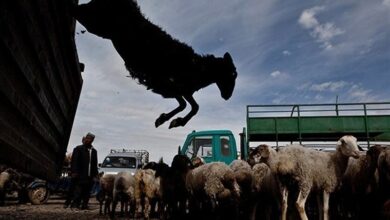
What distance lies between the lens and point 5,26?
1908 mm

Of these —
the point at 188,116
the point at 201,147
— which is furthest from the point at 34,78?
the point at 201,147

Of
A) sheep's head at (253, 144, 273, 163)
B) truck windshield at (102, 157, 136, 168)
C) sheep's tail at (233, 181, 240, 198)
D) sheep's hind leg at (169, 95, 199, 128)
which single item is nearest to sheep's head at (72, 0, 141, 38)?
sheep's hind leg at (169, 95, 199, 128)

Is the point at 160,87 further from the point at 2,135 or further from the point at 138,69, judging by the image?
the point at 2,135

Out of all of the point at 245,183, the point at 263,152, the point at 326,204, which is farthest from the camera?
the point at 245,183

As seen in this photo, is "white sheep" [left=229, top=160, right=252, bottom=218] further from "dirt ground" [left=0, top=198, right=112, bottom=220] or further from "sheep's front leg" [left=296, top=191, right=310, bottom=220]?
"dirt ground" [left=0, top=198, right=112, bottom=220]

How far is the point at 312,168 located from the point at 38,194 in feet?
36.0

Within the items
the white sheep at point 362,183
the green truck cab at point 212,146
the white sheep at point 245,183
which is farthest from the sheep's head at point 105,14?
the green truck cab at point 212,146

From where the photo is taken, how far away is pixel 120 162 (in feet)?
51.8

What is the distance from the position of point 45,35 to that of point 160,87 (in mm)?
1991

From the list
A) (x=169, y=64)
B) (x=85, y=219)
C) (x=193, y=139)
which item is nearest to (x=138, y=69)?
(x=169, y=64)

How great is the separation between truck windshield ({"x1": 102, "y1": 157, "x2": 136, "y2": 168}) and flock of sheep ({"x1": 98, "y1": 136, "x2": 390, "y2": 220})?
637 centimetres

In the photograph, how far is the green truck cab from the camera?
11.3 meters

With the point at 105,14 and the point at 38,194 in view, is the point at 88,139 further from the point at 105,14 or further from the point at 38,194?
the point at 105,14

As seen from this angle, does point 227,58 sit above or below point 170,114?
above
